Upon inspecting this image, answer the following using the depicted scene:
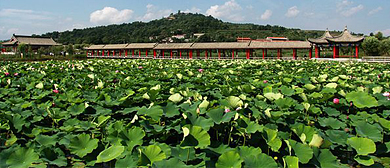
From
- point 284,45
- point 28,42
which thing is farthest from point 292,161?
point 28,42

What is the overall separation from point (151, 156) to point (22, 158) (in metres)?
0.98

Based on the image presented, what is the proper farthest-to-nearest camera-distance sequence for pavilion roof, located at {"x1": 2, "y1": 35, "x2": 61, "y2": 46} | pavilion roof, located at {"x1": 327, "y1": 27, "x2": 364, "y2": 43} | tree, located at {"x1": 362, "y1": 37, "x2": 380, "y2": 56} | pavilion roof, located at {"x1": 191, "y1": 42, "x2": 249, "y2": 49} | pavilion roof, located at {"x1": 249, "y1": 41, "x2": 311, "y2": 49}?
pavilion roof, located at {"x1": 2, "y1": 35, "x2": 61, "y2": 46}
tree, located at {"x1": 362, "y1": 37, "x2": 380, "y2": 56}
pavilion roof, located at {"x1": 191, "y1": 42, "x2": 249, "y2": 49}
pavilion roof, located at {"x1": 249, "y1": 41, "x2": 311, "y2": 49}
pavilion roof, located at {"x1": 327, "y1": 27, "x2": 364, "y2": 43}

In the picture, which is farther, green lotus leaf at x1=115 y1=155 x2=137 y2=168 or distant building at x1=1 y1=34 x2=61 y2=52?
distant building at x1=1 y1=34 x2=61 y2=52

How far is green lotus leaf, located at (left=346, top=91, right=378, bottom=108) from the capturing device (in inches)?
133

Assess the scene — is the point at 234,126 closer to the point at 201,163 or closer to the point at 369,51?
the point at 201,163

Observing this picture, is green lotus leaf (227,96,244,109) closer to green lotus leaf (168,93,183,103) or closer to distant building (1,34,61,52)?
green lotus leaf (168,93,183,103)

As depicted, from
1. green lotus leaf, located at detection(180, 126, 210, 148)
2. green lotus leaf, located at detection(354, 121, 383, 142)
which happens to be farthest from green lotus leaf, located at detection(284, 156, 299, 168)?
green lotus leaf, located at detection(354, 121, 383, 142)

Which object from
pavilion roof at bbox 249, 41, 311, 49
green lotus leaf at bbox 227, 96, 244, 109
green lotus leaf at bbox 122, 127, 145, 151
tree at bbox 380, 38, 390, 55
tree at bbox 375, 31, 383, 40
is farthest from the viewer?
tree at bbox 375, 31, 383, 40

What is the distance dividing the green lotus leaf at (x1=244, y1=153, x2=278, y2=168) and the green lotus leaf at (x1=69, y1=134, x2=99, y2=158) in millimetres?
1186

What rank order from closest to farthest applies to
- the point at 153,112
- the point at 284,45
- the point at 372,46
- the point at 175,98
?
the point at 153,112 → the point at 175,98 → the point at 284,45 → the point at 372,46

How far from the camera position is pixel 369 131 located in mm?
2561

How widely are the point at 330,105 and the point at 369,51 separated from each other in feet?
125

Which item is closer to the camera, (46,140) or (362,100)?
(46,140)

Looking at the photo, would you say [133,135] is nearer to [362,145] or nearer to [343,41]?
[362,145]
